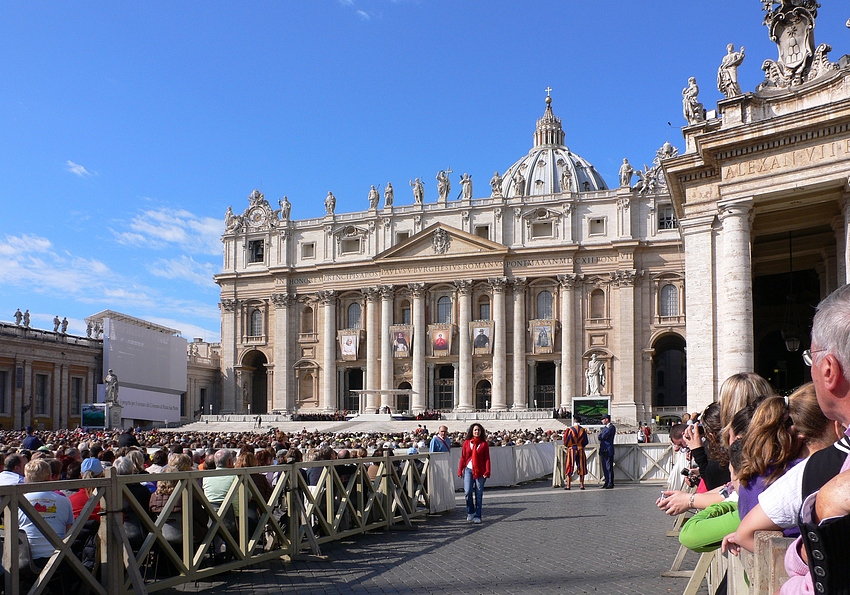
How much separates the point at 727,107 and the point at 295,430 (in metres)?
40.8

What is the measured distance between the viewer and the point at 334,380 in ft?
216

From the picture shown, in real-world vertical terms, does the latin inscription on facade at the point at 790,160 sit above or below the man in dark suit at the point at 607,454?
above

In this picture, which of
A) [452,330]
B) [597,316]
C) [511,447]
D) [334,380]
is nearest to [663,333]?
[597,316]

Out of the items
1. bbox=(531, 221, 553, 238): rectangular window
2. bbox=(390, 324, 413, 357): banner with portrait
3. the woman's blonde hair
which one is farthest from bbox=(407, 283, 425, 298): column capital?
the woman's blonde hair

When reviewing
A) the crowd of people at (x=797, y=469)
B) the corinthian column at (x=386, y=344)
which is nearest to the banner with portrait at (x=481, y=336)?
the corinthian column at (x=386, y=344)

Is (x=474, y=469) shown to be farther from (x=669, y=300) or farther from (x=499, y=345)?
(x=669, y=300)

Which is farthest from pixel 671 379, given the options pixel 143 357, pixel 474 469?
pixel 474 469

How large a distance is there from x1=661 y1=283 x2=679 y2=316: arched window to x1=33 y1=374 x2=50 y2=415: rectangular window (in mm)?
40443

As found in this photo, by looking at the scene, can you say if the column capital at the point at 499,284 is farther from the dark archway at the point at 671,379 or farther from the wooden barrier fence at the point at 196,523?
the wooden barrier fence at the point at 196,523

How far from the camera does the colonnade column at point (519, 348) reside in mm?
59969

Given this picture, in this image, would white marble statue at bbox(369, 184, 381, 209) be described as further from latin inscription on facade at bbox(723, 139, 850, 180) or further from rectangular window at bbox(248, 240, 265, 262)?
latin inscription on facade at bbox(723, 139, 850, 180)

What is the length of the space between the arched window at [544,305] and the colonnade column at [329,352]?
16.0m

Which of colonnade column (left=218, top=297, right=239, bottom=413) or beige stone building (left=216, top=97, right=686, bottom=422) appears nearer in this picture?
beige stone building (left=216, top=97, right=686, bottom=422)

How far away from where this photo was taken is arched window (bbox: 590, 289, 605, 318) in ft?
196
